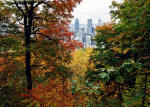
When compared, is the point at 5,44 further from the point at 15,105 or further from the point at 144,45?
the point at 144,45

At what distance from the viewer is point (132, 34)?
2.79 metres

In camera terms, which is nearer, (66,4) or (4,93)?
(4,93)

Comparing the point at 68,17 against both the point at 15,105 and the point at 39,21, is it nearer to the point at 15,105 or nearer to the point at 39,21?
the point at 39,21

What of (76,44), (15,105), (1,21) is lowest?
(15,105)

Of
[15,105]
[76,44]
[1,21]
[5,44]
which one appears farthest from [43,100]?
[76,44]

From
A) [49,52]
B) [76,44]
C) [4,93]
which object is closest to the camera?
[4,93]

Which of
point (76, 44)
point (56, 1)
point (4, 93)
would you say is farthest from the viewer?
point (76, 44)

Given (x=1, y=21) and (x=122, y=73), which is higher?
(x=1, y=21)

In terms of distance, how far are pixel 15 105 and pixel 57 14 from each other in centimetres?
456

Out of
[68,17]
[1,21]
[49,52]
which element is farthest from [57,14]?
[1,21]

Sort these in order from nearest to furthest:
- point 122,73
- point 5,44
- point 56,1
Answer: point 122,73
point 5,44
point 56,1

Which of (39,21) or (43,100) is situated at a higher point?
(39,21)

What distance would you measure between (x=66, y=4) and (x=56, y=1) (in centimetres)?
50

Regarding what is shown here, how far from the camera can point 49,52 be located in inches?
249
